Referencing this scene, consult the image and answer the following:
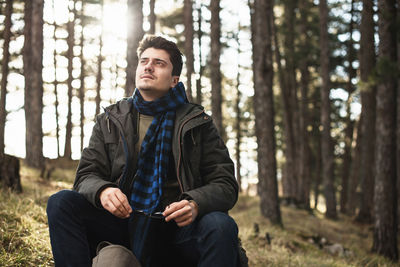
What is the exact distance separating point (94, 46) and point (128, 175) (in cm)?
2003

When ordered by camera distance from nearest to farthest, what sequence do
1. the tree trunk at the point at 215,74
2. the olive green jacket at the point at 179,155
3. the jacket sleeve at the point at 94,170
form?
the jacket sleeve at the point at 94,170 → the olive green jacket at the point at 179,155 → the tree trunk at the point at 215,74

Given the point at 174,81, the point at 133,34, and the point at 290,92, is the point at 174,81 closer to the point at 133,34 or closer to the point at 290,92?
the point at 133,34

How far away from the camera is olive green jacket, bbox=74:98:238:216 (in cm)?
276

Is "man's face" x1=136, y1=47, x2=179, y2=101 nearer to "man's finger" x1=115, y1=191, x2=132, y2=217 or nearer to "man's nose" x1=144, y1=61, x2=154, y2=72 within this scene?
"man's nose" x1=144, y1=61, x2=154, y2=72

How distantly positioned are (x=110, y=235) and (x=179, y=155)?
0.82m

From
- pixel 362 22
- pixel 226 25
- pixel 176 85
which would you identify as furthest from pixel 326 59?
pixel 176 85

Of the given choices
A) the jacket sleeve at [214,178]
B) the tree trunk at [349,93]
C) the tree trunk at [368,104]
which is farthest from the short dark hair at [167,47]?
the tree trunk at [349,93]

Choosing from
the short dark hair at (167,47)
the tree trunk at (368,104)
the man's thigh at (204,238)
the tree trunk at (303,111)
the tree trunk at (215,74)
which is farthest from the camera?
the tree trunk at (303,111)

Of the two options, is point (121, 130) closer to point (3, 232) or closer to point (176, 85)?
point (176, 85)

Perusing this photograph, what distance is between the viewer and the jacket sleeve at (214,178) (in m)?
2.51

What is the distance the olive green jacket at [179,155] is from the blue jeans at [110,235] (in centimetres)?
21

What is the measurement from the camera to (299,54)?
1750cm

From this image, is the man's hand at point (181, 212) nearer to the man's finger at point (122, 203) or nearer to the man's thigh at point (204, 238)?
the man's thigh at point (204, 238)

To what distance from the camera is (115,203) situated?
238 centimetres
